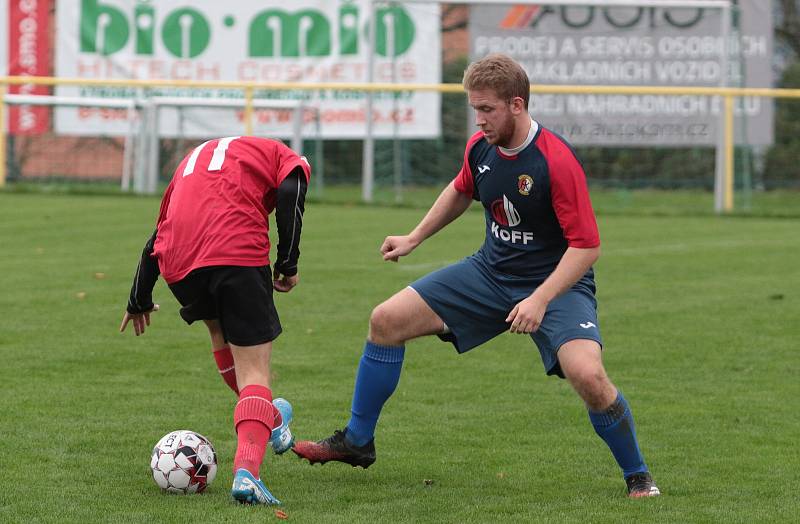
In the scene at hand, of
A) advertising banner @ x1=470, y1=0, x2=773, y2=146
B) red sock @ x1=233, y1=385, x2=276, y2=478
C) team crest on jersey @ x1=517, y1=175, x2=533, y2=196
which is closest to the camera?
red sock @ x1=233, y1=385, x2=276, y2=478

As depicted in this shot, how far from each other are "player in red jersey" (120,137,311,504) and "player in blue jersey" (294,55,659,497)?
1.82ft

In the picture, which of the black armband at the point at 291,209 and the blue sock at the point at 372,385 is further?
the blue sock at the point at 372,385

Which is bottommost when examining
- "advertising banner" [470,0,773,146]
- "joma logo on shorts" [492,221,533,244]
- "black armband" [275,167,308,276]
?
"joma logo on shorts" [492,221,533,244]

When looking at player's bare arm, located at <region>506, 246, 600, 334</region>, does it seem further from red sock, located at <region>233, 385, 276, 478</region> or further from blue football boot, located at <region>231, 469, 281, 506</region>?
blue football boot, located at <region>231, 469, 281, 506</region>

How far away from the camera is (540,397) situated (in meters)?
7.47

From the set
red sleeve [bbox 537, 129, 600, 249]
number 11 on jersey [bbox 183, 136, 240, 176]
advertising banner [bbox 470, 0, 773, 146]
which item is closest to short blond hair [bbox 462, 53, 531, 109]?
red sleeve [bbox 537, 129, 600, 249]

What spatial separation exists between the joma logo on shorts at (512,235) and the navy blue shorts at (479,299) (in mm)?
146

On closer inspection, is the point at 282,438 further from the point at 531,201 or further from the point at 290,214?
the point at 531,201

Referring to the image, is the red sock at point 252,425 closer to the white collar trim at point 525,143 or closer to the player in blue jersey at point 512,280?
the player in blue jersey at point 512,280

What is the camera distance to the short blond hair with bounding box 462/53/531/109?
521 centimetres

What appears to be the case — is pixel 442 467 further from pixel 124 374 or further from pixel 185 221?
pixel 124 374

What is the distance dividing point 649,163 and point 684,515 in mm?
17074

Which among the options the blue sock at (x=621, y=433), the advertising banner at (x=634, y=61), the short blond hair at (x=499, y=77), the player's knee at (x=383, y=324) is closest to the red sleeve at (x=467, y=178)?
the short blond hair at (x=499, y=77)

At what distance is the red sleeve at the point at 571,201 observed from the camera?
533cm
